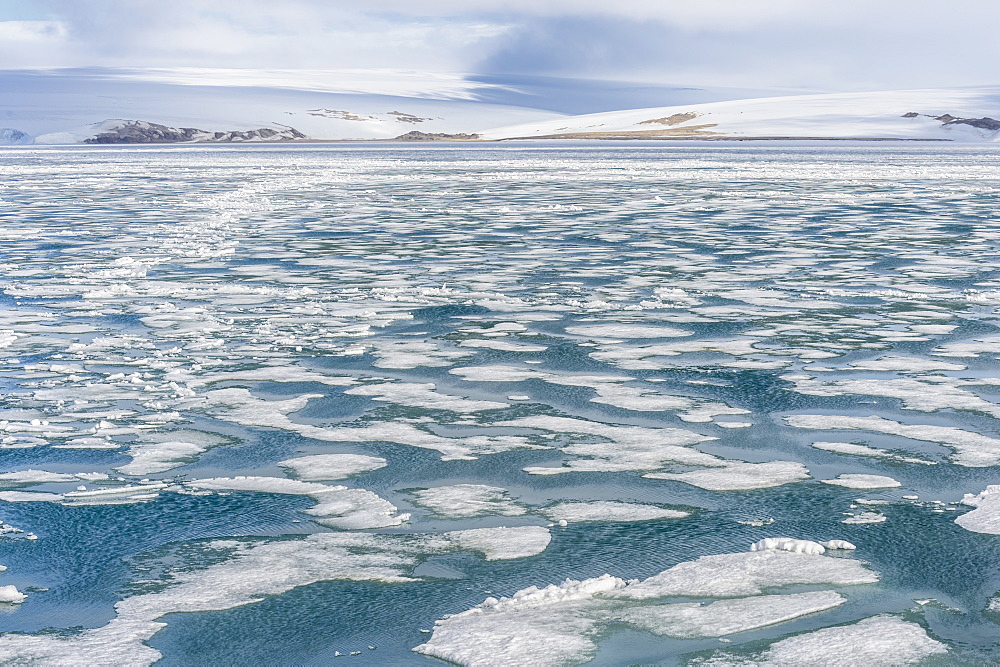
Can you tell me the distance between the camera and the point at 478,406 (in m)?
5.54

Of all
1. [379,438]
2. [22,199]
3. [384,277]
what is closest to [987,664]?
[379,438]

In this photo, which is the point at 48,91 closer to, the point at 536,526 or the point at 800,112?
the point at 800,112

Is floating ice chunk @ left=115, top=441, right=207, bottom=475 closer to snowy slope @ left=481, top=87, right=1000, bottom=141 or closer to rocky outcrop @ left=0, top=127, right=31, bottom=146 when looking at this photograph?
snowy slope @ left=481, top=87, right=1000, bottom=141

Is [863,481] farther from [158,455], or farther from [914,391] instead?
[158,455]

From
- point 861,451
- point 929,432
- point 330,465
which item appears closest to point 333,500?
point 330,465

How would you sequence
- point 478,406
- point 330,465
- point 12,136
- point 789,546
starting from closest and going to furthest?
point 789,546 < point 330,465 < point 478,406 < point 12,136

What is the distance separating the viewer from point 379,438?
16.4 feet

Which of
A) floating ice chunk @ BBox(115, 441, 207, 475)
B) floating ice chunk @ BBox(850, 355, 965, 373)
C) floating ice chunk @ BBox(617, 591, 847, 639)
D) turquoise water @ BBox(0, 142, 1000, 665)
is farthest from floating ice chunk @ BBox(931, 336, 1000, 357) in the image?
floating ice chunk @ BBox(115, 441, 207, 475)

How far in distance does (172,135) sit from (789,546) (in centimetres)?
15505

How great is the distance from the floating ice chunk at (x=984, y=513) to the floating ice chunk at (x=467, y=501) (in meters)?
1.62

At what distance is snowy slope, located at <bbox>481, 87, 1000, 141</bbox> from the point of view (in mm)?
119875

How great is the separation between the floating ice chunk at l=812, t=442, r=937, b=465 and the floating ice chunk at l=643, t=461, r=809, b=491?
30 centimetres

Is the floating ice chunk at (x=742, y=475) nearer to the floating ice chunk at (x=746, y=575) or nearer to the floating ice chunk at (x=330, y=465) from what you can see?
the floating ice chunk at (x=746, y=575)

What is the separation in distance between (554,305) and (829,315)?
209 centimetres
